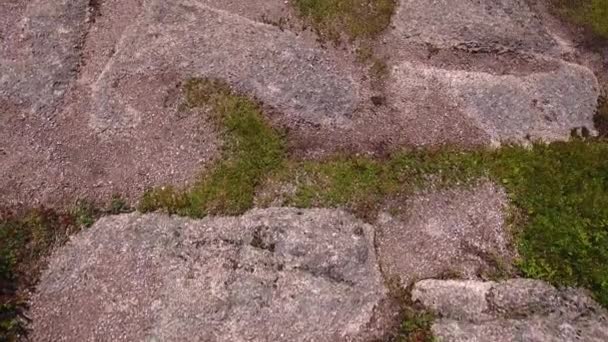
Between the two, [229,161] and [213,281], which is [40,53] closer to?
[229,161]

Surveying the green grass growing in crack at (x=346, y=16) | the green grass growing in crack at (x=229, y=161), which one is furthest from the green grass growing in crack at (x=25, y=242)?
the green grass growing in crack at (x=346, y=16)

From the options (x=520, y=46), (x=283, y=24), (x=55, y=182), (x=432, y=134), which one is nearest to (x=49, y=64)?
(x=55, y=182)

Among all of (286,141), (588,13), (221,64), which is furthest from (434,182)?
(588,13)

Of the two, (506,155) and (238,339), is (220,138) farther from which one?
(506,155)

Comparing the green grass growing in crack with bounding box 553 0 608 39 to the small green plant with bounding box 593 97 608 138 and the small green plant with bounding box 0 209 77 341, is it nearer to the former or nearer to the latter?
the small green plant with bounding box 593 97 608 138

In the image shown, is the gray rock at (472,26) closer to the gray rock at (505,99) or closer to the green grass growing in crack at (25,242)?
the gray rock at (505,99)

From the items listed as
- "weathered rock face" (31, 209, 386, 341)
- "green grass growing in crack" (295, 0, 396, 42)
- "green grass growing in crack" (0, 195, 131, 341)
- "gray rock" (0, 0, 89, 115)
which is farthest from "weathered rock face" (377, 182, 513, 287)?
"gray rock" (0, 0, 89, 115)
